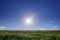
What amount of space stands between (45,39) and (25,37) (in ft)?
6.77

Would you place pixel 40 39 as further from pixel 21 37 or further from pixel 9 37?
pixel 9 37

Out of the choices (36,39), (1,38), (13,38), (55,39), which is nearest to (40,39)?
(36,39)

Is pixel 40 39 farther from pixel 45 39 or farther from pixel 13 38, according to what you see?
pixel 13 38

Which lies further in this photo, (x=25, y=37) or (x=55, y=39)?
(x=25, y=37)

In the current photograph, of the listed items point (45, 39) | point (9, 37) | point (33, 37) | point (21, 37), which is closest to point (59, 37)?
point (45, 39)

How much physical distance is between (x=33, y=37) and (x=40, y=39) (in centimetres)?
82

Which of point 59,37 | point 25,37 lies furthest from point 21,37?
point 59,37

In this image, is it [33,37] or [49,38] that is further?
[33,37]

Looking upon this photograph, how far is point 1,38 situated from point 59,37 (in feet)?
17.7

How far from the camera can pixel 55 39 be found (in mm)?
13797

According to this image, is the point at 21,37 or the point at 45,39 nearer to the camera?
the point at 45,39

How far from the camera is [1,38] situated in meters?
14.5

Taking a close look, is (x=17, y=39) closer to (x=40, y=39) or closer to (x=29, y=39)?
(x=29, y=39)

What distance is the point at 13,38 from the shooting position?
14133 millimetres
